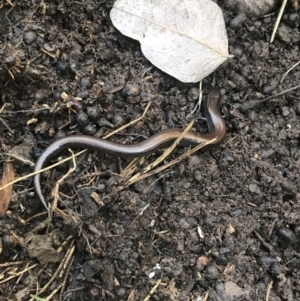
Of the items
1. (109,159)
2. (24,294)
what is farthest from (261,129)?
(24,294)

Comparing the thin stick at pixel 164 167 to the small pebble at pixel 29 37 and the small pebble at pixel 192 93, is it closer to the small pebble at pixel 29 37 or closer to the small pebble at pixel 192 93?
the small pebble at pixel 192 93

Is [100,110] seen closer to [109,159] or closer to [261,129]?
[109,159]

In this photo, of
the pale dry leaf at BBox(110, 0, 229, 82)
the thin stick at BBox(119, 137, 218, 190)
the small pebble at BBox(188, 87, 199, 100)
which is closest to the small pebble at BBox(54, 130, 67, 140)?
the thin stick at BBox(119, 137, 218, 190)

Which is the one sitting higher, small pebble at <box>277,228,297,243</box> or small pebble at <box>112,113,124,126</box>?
small pebble at <box>112,113,124,126</box>

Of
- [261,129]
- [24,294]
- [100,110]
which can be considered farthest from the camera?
[261,129]

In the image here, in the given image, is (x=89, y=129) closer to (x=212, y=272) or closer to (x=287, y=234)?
(x=212, y=272)

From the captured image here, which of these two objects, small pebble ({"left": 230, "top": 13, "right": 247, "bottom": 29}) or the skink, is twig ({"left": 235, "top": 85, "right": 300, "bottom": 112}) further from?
small pebble ({"left": 230, "top": 13, "right": 247, "bottom": 29})
